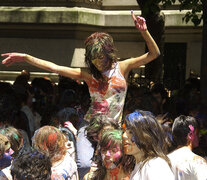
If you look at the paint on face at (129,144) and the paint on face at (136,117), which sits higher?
the paint on face at (136,117)

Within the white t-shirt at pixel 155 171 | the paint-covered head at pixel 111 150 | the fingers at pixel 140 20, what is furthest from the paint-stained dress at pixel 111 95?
the white t-shirt at pixel 155 171

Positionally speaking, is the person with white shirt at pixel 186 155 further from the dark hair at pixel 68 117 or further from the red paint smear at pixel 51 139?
the dark hair at pixel 68 117

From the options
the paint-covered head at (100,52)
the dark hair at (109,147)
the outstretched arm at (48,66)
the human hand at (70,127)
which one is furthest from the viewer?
the human hand at (70,127)

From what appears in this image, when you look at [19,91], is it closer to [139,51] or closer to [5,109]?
[5,109]

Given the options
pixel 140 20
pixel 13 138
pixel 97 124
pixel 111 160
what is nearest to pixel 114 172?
pixel 111 160

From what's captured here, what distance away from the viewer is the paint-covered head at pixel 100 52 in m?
4.56

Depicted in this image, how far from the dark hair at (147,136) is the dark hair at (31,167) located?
2.00ft

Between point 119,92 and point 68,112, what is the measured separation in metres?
0.78

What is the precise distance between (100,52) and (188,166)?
50.3 inches

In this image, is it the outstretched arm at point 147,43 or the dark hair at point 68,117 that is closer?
the outstretched arm at point 147,43

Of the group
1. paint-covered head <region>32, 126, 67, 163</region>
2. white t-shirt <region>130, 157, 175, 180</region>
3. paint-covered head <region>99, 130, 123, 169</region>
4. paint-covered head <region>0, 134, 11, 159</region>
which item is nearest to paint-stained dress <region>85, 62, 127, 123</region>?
paint-covered head <region>32, 126, 67, 163</region>

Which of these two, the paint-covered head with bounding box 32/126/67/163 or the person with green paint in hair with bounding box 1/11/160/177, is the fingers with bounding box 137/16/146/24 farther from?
the paint-covered head with bounding box 32/126/67/163

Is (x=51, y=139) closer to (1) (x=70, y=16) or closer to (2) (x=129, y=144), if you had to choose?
(2) (x=129, y=144)

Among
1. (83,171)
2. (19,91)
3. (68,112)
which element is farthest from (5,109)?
(19,91)
